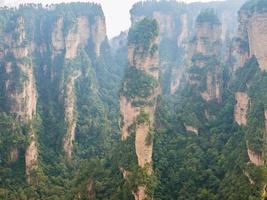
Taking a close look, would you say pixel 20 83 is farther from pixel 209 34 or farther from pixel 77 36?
pixel 209 34

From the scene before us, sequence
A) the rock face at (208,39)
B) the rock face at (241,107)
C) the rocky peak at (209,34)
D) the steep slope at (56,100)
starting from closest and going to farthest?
the rock face at (241,107), the steep slope at (56,100), the rock face at (208,39), the rocky peak at (209,34)

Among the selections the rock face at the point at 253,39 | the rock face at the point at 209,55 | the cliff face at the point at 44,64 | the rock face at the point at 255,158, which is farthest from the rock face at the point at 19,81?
the rock face at the point at 255,158

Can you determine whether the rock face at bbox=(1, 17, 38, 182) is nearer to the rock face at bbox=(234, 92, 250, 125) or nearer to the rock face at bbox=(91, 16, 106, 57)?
the rock face at bbox=(91, 16, 106, 57)

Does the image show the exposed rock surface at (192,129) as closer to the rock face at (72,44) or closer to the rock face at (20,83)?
the rock face at (72,44)

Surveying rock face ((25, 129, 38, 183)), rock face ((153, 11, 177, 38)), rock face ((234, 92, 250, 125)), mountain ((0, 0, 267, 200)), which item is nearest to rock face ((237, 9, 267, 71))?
mountain ((0, 0, 267, 200))

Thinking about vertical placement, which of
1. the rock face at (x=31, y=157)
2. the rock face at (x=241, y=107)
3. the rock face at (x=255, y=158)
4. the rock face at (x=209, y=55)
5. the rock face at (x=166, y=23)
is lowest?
the rock face at (x=31, y=157)

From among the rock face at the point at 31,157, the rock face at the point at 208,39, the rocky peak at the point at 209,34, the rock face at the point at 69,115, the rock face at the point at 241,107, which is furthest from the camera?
the rocky peak at the point at 209,34

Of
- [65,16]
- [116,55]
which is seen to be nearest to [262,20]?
[65,16]

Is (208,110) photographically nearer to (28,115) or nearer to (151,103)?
(151,103)
